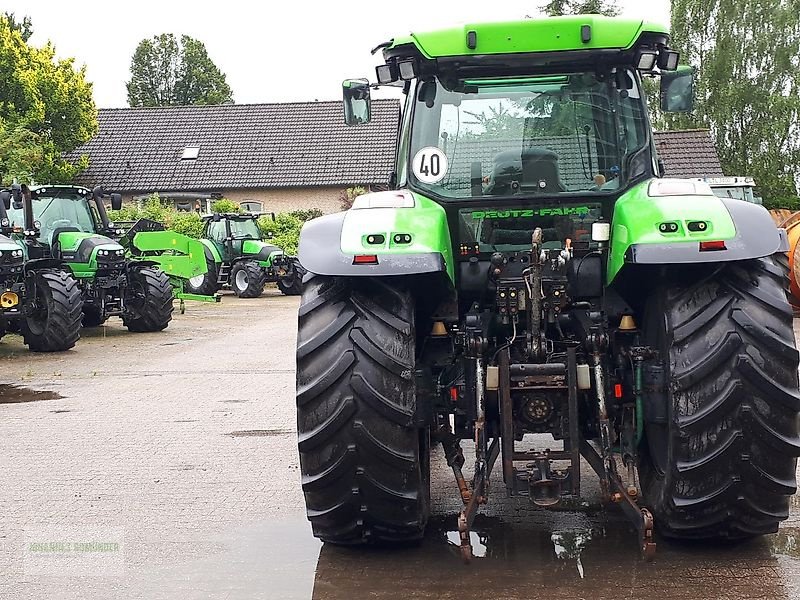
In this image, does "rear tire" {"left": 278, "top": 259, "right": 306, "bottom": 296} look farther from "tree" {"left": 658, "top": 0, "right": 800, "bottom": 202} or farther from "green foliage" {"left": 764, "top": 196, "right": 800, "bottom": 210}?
"tree" {"left": 658, "top": 0, "right": 800, "bottom": 202}

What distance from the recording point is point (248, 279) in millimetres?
28031

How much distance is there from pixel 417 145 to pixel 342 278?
3.05 ft

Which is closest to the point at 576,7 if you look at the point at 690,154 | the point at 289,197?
the point at 690,154

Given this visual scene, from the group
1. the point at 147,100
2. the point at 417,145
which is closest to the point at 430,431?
the point at 417,145

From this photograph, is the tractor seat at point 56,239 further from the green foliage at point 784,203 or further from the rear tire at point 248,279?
the green foliage at point 784,203

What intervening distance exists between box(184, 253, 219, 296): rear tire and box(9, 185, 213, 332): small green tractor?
26.7ft

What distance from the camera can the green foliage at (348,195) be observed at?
37556mm

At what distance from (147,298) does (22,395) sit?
6756 mm

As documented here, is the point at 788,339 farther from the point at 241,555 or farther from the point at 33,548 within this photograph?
the point at 33,548

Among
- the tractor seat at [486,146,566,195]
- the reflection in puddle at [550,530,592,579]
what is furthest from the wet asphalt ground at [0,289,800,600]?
the tractor seat at [486,146,566,195]

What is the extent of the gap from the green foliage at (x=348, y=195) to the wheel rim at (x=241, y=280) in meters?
9.79

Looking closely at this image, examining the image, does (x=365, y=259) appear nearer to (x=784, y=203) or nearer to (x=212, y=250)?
(x=212, y=250)

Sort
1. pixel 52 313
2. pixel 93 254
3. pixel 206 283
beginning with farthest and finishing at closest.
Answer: pixel 206 283, pixel 93 254, pixel 52 313

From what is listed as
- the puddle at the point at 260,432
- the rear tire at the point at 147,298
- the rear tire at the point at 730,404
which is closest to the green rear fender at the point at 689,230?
the rear tire at the point at 730,404
